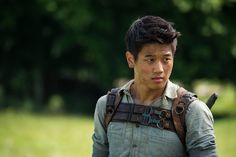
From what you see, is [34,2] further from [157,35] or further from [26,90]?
[157,35]

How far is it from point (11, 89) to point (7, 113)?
6.14 m

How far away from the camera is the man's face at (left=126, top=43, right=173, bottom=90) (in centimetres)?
409

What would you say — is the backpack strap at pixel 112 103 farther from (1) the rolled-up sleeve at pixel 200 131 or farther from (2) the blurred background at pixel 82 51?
(2) the blurred background at pixel 82 51

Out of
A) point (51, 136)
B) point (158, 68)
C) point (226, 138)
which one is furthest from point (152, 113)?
point (226, 138)

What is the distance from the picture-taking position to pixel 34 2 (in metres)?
23.2

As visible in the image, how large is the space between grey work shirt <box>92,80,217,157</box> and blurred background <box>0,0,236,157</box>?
12351mm

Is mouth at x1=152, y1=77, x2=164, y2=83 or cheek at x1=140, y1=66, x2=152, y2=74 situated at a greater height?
cheek at x1=140, y1=66, x2=152, y2=74

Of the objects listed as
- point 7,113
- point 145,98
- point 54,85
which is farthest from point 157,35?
point 54,85

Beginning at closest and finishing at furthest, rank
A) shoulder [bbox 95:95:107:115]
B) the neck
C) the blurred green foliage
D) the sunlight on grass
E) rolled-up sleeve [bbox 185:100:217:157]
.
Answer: rolled-up sleeve [bbox 185:100:217:157], the neck, shoulder [bbox 95:95:107:115], the sunlight on grass, the blurred green foliage

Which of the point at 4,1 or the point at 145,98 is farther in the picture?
the point at 4,1

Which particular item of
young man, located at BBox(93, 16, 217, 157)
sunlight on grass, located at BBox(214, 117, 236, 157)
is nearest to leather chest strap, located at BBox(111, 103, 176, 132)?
young man, located at BBox(93, 16, 217, 157)

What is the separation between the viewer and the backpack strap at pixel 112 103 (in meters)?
4.30

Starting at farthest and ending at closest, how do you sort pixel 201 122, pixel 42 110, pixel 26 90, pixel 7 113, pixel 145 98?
pixel 26 90 < pixel 42 110 < pixel 7 113 < pixel 145 98 < pixel 201 122

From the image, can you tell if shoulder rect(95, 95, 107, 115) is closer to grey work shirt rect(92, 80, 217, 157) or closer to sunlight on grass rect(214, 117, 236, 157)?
grey work shirt rect(92, 80, 217, 157)
